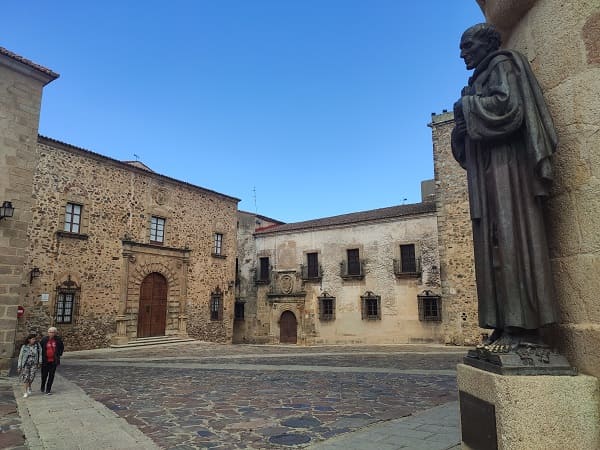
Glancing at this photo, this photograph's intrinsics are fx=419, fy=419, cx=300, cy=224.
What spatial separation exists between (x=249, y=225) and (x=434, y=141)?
13.1m

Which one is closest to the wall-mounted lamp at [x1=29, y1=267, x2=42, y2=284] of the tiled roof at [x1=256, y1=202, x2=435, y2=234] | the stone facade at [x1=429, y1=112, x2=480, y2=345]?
the tiled roof at [x1=256, y1=202, x2=435, y2=234]

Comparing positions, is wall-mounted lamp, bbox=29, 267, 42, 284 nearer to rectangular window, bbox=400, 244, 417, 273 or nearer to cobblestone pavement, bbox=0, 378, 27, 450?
cobblestone pavement, bbox=0, 378, 27, 450

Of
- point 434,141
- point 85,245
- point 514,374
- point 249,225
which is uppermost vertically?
point 434,141

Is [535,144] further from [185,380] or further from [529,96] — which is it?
[185,380]

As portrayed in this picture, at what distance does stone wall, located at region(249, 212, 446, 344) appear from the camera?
2092 cm

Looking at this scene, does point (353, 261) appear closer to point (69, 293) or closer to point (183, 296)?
point (183, 296)

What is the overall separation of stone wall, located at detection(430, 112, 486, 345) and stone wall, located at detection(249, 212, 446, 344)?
1.18 metres

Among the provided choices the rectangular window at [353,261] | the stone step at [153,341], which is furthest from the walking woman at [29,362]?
the rectangular window at [353,261]

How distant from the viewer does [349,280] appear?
22922mm

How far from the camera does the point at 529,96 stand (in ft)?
7.38

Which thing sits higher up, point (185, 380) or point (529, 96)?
point (529, 96)

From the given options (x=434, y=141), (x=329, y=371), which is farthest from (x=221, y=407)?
(x=434, y=141)

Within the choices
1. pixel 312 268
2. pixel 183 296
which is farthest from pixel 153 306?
pixel 312 268

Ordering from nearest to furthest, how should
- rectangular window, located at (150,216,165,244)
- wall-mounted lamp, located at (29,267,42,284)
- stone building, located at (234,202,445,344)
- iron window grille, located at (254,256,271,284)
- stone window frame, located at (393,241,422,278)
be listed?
wall-mounted lamp, located at (29,267,42,284), rectangular window, located at (150,216,165,244), stone building, located at (234,202,445,344), stone window frame, located at (393,241,422,278), iron window grille, located at (254,256,271,284)
